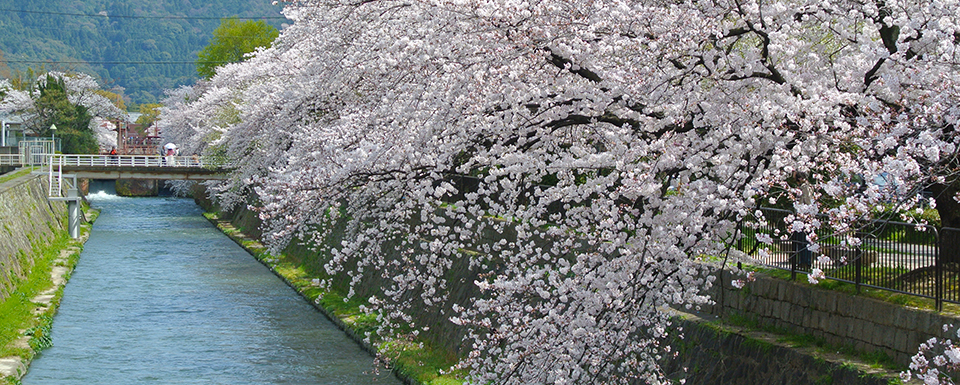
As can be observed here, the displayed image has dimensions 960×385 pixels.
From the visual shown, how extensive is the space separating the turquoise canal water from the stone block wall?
7.86 meters

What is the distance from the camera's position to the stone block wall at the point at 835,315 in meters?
7.25

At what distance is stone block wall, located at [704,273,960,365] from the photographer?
725cm

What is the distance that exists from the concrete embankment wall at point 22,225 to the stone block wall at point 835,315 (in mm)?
17438

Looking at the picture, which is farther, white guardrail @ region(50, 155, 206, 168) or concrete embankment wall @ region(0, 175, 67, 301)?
white guardrail @ region(50, 155, 206, 168)

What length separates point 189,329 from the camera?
20594 mm

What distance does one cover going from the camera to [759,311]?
9.25m

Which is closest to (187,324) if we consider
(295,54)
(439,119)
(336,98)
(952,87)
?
(336,98)

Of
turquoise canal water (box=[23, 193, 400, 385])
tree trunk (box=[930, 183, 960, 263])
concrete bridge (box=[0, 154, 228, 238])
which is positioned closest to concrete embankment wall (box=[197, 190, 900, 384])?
tree trunk (box=[930, 183, 960, 263])

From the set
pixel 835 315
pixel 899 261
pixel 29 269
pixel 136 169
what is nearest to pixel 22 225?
pixel 29 269

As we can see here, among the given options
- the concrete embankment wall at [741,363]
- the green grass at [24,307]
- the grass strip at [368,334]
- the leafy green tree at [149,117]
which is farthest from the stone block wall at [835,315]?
the leafy green tree at [149,117]

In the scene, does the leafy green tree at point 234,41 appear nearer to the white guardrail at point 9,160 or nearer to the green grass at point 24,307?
the white guardrail at point 9,160

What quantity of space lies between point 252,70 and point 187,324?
18.4 meters

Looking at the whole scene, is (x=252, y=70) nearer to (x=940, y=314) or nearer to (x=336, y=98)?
(x=336, y=98)

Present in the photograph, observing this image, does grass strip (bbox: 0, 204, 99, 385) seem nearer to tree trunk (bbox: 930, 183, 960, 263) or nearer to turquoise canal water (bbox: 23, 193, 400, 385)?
turquoise canal water (bbox: 23, 193, 400, 385)
